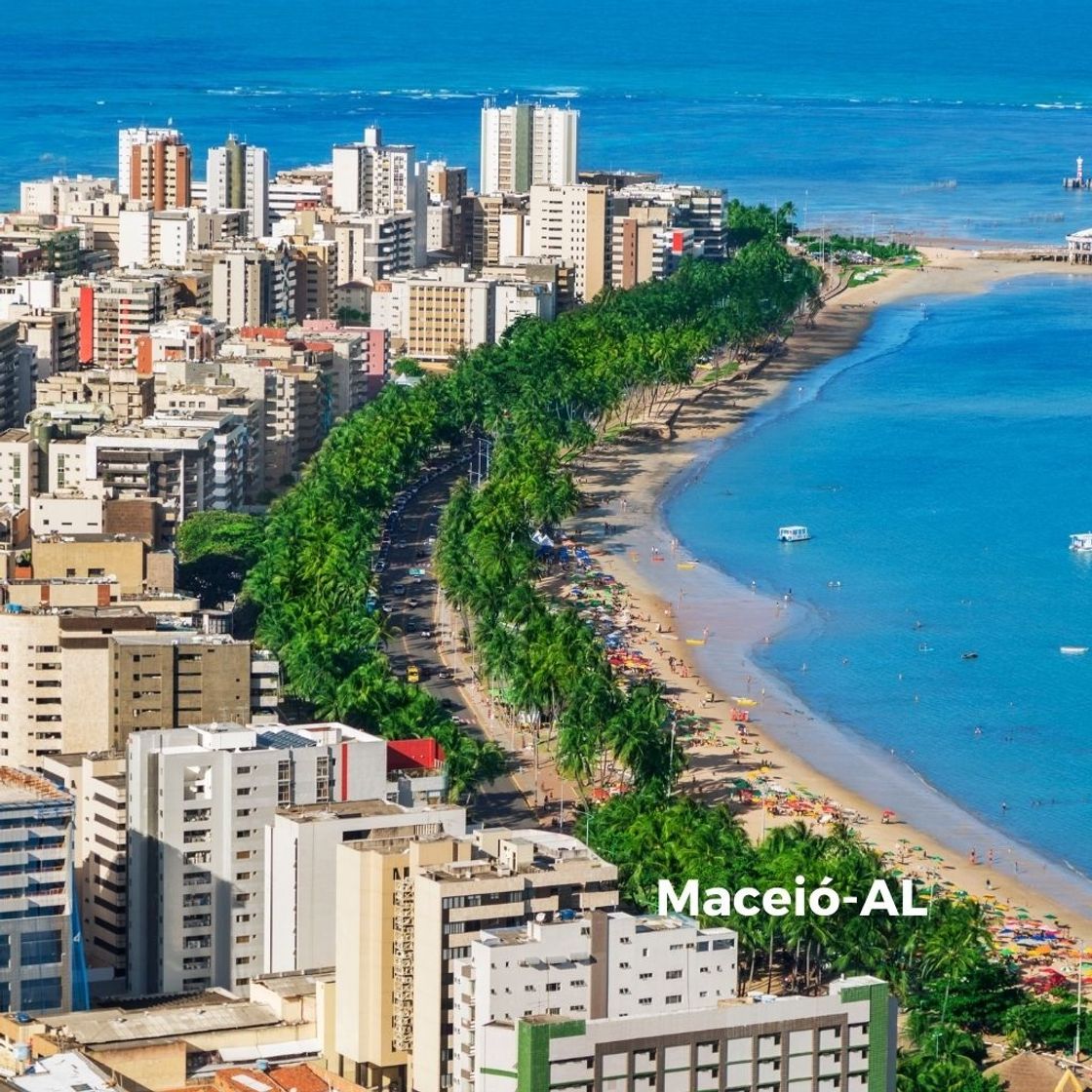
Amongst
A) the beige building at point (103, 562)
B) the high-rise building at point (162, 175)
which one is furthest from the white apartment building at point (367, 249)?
the beige building at point (103, 562)

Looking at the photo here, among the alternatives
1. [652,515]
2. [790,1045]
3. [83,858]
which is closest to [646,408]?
[652,515]

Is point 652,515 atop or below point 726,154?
below

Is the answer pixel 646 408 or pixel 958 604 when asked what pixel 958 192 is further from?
pixel 958 604

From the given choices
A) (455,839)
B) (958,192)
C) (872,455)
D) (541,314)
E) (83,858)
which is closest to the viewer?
(455,839)

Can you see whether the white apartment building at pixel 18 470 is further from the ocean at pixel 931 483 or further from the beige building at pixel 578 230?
the beige building at pixel 578 230

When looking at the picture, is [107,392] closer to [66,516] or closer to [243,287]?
[66,516]

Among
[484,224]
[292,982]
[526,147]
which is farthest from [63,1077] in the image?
[526,147]
